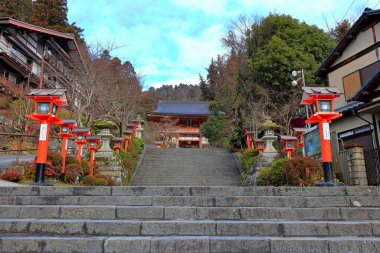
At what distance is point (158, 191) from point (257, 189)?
177 centimetres

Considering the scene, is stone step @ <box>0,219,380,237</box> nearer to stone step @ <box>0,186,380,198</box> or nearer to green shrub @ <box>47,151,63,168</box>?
stone step @ <box>0,186,380,198</box>

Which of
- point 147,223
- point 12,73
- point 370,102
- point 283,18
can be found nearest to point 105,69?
point 12,73

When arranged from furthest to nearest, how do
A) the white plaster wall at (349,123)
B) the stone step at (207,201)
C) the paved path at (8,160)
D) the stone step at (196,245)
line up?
1. the white plaster wall at (349,123)
2. the paved path at (8,160)
3. the stone step at (207,201)
4. the stone step at (196,245)

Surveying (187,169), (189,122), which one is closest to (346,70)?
(187,169)

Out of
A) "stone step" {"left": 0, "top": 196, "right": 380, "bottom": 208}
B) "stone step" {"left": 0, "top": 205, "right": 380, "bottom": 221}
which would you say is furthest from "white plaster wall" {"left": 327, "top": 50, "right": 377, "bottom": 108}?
"stone step" {"left": 0, "top": 205, "right": 380, "bottom": 221}

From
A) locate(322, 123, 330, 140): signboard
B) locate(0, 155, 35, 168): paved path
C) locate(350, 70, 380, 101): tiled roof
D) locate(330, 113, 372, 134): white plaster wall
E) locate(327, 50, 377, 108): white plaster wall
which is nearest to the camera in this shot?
locate(322, 123, 330, 140): signboard

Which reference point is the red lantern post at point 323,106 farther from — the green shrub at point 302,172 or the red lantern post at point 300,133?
the red lantern post at point 300,133

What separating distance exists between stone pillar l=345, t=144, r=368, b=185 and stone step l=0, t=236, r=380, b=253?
6.52 meters

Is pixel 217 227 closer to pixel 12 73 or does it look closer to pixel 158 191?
pixel 158 191

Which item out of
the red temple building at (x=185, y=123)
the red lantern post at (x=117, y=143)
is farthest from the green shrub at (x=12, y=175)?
the red temple building at (x=185, y=123)

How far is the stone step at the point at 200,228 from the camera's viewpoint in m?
3.98

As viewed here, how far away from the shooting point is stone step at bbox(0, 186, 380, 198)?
17.0 ft

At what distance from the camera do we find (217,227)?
4.02 metres

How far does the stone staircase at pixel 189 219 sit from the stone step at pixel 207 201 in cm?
2
